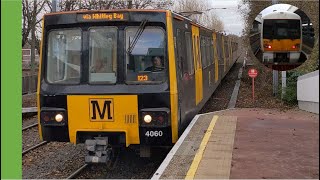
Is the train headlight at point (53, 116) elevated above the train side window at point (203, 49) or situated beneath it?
situated beneath

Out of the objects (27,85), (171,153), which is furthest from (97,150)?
(27,85)

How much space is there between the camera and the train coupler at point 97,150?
290 inches

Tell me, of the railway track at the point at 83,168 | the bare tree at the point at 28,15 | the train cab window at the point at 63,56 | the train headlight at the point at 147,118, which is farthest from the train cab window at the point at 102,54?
the bare tree at the point at 28,15

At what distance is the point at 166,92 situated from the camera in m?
7.43

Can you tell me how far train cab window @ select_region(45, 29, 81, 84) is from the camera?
305 inches

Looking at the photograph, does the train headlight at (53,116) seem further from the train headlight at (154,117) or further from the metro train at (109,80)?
the train headlight at (154,117)

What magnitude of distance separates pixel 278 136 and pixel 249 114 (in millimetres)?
4856

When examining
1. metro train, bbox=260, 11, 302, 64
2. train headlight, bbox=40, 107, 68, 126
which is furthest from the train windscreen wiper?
metro train, bbox=260, 11, 302, 64

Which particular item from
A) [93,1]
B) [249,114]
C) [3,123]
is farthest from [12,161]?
[93,1]

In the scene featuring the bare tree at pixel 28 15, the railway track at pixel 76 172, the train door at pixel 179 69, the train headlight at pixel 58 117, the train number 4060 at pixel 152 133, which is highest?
the bare tree at pixel 28 15

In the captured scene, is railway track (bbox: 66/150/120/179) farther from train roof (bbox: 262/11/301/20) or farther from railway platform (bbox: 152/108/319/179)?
train roof (bbox: 262/11/301/20)

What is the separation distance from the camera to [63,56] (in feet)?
25.6

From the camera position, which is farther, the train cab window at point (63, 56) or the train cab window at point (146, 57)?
the train cab window at point (63, 56)

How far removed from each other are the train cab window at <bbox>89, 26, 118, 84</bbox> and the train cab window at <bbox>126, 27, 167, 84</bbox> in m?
0.26
